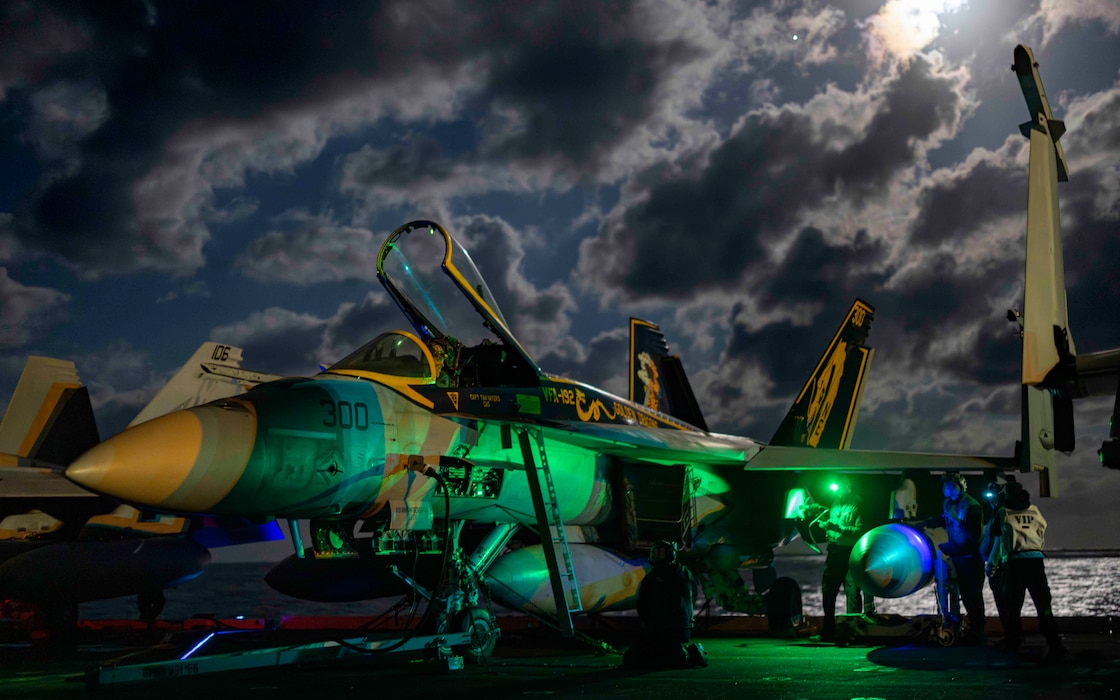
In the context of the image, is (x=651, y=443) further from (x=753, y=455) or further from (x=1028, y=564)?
(x=1028, y=564)

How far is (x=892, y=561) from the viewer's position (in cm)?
932

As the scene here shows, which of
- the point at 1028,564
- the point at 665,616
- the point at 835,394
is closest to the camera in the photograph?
the point at 665,616

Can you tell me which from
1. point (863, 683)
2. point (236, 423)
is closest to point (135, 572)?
point (236, 423)

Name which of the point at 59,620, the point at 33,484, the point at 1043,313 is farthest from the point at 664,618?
the point at 33,484

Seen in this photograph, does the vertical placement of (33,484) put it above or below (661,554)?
above

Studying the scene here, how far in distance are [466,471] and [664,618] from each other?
2105 millimetres

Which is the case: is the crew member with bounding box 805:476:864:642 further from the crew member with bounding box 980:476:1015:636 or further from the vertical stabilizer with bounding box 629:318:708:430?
the vertical stabilizer with bounding box 629:318:708:430

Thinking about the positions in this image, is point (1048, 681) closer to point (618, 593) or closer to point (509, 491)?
point (618, 593)

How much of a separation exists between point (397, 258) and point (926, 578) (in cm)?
656

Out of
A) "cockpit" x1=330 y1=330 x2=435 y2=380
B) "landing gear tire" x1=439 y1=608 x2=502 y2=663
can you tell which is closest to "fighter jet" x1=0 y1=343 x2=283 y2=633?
"cockpit" x1=330 y1=330 x2=435 y2=380

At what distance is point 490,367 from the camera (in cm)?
862

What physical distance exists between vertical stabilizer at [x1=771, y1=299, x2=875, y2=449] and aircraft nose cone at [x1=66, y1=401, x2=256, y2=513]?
10472mm

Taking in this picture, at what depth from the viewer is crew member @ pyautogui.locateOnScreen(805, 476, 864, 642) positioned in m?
10.2

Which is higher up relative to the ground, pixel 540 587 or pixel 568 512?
pixel 568 512
